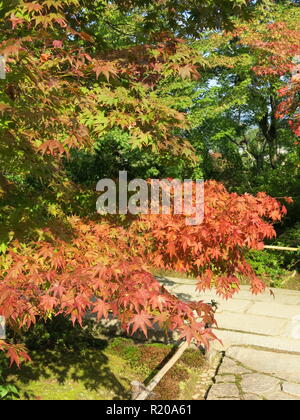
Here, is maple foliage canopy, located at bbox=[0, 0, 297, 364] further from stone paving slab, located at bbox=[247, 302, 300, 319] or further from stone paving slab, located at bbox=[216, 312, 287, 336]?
stone paving slab, located at bbox=[247, 302, 300, 319]

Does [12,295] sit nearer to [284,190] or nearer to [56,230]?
[56,230]

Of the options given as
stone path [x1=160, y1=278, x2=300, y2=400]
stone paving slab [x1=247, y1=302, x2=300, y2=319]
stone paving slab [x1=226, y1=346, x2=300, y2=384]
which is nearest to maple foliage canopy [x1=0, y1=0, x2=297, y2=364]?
stone path [x1=160, y1=278, x2=300, y2=400]

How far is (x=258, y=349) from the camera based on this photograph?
5.58 meters

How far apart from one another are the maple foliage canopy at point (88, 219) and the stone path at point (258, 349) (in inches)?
46.7

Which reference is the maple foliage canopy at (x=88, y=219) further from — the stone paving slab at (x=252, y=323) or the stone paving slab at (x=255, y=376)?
the stone paving slab at (x=252, y=323)

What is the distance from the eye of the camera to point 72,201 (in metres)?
4.11

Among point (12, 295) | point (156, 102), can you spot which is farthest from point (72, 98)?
point (12, 295)

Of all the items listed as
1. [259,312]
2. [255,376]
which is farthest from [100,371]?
[259,312]

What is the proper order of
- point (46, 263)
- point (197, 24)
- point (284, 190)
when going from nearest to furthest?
point (46, 263) < point (197, 24) < point (284, 190)

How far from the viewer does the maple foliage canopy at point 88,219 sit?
2703 mm

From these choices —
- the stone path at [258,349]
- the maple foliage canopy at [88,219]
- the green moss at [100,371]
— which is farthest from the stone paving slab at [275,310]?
the maple foliage canopy at [88,219]

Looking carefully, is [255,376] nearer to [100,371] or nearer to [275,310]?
[100,371]

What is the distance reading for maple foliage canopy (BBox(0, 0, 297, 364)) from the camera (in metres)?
2.70
